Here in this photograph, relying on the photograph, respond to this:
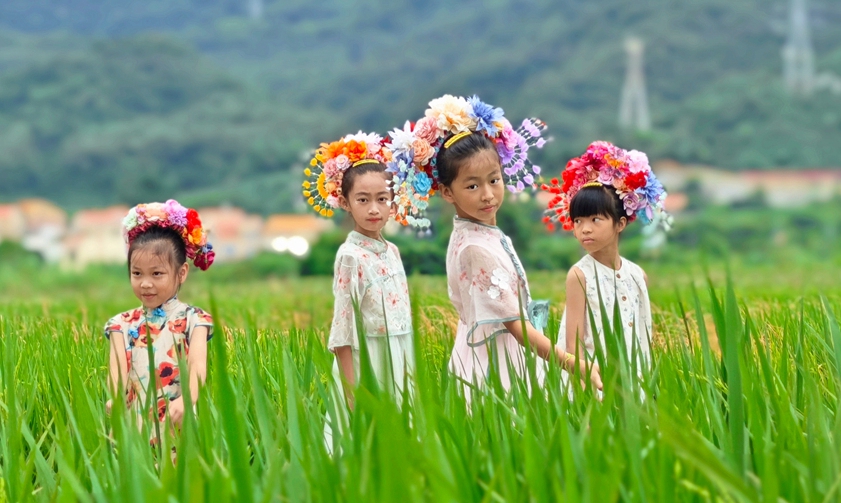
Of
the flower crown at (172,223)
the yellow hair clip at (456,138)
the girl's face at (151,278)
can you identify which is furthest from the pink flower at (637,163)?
the girl's face at (151,278)

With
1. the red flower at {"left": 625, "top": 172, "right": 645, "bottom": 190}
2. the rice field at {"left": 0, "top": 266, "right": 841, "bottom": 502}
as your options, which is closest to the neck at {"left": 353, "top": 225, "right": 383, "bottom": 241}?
the red flower at {"left": 625, "top": 172, "right": 645, "bottom": 190}

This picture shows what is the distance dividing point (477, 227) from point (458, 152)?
0.21 metres

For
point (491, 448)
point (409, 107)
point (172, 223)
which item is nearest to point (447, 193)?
point (172, 223)

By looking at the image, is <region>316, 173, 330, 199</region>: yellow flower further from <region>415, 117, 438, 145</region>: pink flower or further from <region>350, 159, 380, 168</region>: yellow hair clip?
<region>415, 117, 438, 145</region>: pink flower

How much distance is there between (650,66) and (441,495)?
282ft

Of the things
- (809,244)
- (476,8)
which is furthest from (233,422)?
(476,8)

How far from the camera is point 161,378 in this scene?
2826 millimetres

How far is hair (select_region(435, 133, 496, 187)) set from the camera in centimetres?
299

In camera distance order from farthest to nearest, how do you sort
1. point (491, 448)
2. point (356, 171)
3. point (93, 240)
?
point (93, 240) < point (356, 171) < point (491, 448)

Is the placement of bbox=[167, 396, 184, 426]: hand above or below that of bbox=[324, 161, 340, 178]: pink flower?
below

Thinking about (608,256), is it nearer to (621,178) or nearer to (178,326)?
(621,178)

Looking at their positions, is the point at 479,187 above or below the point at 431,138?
below

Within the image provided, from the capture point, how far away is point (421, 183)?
3018mm

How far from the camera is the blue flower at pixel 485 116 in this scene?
10.0 feet
